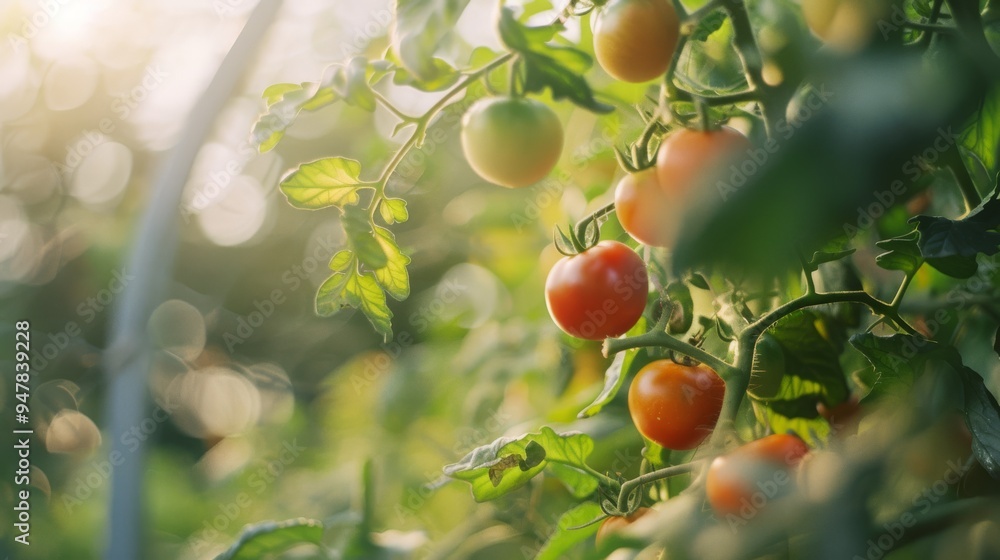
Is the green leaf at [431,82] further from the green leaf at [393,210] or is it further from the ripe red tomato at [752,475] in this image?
the ripe red tomato at [752,475]

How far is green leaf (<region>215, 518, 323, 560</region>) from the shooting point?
53 centimetres

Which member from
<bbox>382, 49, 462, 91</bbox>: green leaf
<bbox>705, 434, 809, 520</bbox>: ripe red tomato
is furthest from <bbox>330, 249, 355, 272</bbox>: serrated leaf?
<bbox>705, 434, 809, 520</bbox>: ripe red tomato

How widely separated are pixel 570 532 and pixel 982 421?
0.22 m

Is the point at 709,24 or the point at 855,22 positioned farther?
the point at 709,24

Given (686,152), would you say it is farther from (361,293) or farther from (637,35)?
(361,293)

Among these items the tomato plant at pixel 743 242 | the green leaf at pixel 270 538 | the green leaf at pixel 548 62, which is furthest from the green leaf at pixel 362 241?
the green leaf at pixel 270 538

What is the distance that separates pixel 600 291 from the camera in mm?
402

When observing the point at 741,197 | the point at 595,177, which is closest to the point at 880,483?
the point at 741,197

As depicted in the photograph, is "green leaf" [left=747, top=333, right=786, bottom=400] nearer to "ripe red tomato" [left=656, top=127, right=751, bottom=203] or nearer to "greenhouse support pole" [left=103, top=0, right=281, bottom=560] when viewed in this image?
"ripe red tomato" [left=656, top=127, right=751, bottom=203]

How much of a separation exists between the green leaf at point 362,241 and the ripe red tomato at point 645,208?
4.9 inches

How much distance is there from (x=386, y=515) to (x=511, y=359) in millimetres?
290

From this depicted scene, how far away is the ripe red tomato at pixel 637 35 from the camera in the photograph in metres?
0.35

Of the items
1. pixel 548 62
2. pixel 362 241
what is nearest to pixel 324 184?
pixel 362 241

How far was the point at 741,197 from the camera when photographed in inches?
5.3
